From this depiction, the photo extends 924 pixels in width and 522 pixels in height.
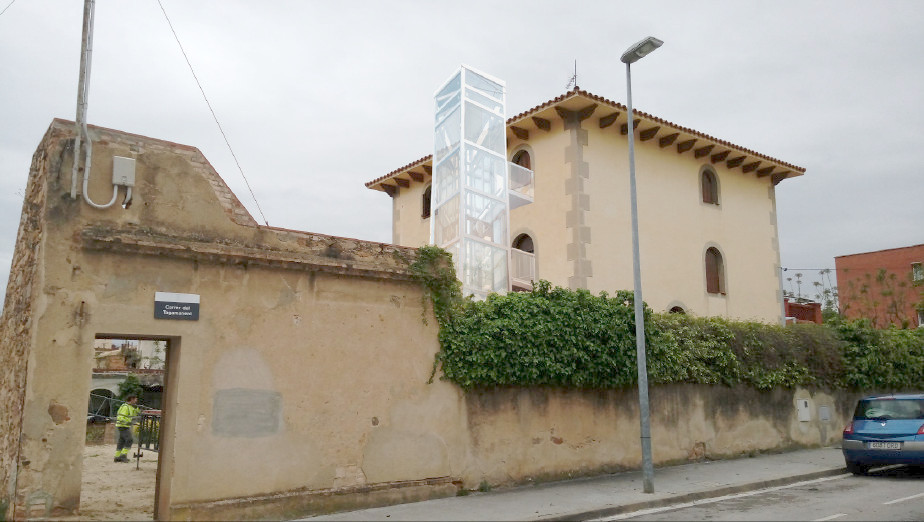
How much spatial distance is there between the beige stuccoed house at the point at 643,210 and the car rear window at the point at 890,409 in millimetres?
6379

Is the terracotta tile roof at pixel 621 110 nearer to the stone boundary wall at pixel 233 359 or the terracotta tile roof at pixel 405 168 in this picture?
the terracotta tile roof at pixel 405 168

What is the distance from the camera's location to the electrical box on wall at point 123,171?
8.73 metres

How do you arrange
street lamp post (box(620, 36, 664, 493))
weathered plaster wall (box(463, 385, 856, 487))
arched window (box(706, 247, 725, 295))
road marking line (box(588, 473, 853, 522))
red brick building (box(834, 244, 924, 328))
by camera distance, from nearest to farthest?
road marking line (box(588, 473, 853, 522)), street lamp post (box(620, 36, 664, 493)), weathered plaster wall (box(463, 385, 856, 487)), arched window (box(706, 247, 725, 295)), red brick building (box(834, 244, 924, 328))

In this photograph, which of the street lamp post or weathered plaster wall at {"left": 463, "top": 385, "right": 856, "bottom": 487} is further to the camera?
weathered plaster wall at {"left": 463, "top": 385, "right": 856, "bottom": 487}

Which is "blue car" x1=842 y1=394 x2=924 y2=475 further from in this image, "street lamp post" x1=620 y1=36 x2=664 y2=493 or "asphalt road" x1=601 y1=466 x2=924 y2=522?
"street lamp post" x1=620 y1=36 x2=664 y2=493

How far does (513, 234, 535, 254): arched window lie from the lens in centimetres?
1914

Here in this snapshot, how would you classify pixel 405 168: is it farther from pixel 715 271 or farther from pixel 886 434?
pixel 886 434

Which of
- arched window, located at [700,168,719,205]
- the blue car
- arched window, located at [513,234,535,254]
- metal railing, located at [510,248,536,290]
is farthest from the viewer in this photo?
arched window, located at [700,168,719,205]

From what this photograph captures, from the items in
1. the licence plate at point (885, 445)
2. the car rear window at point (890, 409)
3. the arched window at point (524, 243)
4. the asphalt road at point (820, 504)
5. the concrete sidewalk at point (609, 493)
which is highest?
the arched window at point (524, 243)

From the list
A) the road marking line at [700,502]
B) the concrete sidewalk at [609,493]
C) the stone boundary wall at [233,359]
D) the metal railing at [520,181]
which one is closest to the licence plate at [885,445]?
the road marking line at [700,502]

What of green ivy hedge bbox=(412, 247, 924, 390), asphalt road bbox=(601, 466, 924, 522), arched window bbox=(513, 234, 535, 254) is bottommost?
asphalt road bbox=(601, 466, 924, 522)

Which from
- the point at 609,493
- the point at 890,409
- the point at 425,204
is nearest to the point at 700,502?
the point at 609,493

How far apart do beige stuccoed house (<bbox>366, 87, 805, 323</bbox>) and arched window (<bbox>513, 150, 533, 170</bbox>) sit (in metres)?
0.03

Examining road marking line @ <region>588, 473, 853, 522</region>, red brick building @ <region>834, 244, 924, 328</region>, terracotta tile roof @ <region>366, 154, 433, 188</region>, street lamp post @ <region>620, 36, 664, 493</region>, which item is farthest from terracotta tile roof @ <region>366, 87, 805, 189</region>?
red brick building @ <region>834, 244, 924, 328</region>
